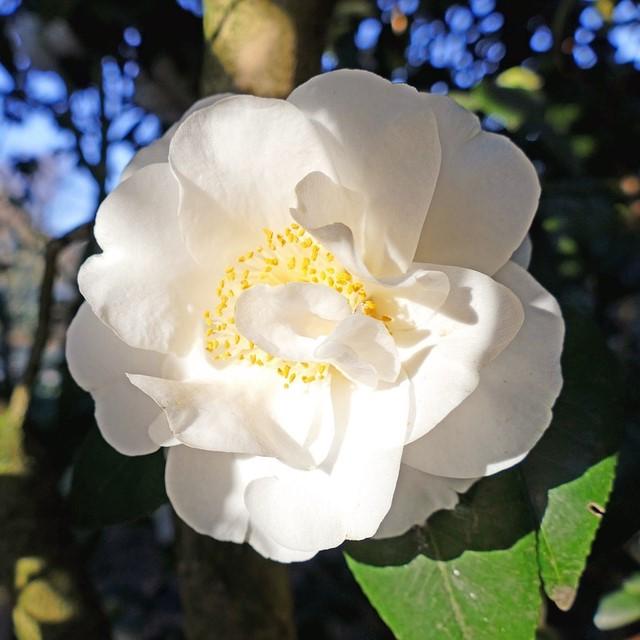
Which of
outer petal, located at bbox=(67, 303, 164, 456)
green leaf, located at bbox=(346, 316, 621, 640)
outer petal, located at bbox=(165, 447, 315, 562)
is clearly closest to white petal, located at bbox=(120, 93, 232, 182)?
outer petal, located at bbox=(67, 303, 164, 456)

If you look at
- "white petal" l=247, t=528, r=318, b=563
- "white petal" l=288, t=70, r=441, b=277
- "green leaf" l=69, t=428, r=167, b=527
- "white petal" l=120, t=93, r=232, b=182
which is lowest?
"green leaf" l=69, t=428, r=167, b=527

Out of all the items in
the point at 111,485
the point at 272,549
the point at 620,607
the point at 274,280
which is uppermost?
the point at 274,280

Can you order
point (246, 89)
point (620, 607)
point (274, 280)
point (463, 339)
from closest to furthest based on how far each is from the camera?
point (463, 339)
point (274, 280)
point (246, 89)
point (620, 607)

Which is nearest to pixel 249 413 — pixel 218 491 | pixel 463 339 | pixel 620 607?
pixel 218 491

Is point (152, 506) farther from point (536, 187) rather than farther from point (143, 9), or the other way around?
point (143, 9)

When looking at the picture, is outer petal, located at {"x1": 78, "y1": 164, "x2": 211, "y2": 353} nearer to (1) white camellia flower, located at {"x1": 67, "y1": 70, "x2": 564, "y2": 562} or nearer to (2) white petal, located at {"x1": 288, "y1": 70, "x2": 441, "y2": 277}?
(1) white camellia flower, located at {"x1": 67, "y1": 70, "x2": 564, "y2": 562}

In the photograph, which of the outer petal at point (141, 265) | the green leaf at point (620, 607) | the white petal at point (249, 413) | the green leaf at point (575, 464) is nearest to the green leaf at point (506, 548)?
the green leaf at point (575, 464)

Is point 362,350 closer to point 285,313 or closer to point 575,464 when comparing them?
point 285,313
